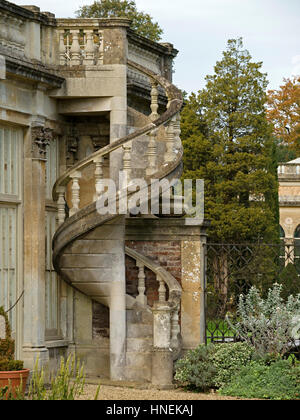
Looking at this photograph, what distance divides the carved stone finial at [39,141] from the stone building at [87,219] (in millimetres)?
16

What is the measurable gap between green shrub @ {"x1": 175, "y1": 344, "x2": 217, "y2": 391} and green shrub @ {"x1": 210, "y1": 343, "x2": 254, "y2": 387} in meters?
0.07

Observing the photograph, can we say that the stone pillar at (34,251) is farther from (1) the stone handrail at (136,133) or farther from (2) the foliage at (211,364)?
(2) the foliage at (211,364)

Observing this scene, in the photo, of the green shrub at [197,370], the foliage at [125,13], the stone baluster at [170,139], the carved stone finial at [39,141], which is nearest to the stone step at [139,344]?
the green shrub at [197,370]

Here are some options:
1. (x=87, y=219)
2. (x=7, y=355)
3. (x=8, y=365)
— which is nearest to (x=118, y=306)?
(x=87, y=219)

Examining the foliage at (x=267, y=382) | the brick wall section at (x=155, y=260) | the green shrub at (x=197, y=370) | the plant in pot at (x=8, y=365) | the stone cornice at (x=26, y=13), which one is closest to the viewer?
the plant in pot at (x=8, y=365)

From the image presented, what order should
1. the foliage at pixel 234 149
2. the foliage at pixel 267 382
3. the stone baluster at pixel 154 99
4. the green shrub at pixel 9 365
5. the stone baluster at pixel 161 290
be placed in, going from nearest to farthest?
1. the green shrub at pixel 9 365
2. the foliage at pixel 267 382
3. the stone baluster at pixel 161 290
4. the stone baluster at pixel 154 99
5. the foliage at pixel 234 149

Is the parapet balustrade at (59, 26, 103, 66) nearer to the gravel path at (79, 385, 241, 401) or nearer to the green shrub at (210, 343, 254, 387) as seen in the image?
the green shrub at (210, 343, 254, 387)

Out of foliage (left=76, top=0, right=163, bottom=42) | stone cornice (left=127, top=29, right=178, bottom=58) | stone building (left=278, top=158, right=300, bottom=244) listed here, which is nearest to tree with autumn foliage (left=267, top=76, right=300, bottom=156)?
stone building (left=278, top=158, right=300, bottom=244)

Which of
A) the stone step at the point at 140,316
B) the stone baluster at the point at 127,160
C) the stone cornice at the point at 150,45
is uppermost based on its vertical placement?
the stone cornice at the point at 150,45

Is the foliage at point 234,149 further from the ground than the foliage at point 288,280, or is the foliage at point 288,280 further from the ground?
the foliage at point 234,149

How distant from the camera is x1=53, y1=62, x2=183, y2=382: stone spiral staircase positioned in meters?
11.9

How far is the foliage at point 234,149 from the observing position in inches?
1040

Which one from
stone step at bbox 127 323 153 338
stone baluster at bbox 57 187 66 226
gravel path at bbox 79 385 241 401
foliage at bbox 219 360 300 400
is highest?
stone baluster at bbox 57 187 66 226

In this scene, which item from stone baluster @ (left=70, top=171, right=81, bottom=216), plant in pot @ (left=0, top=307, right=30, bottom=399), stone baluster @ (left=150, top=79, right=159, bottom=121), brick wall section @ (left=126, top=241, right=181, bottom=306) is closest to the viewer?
plant in pot @ (left=0, top=307, right=30, bottom=399)
